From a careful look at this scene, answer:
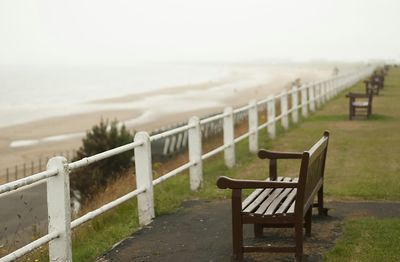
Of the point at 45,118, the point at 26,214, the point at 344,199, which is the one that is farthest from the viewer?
the point at 45,118

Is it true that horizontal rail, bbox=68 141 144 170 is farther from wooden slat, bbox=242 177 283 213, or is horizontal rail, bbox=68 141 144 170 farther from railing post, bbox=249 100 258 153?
railing post, bbox=249 100 258 153

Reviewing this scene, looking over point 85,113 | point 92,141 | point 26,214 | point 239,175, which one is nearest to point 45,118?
point 85,113

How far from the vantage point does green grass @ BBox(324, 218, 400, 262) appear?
20.3 ft

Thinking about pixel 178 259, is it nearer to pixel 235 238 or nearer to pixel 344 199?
pixel 235 238

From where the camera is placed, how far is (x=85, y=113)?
5391 centimetres

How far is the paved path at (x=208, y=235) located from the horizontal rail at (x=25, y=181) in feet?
4.46

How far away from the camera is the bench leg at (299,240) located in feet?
19.3

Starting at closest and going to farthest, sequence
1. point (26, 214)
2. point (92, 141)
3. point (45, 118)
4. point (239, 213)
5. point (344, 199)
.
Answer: point (239, 213), point (344, 199), point (26, 214), point (92, 141), point (45, 118)

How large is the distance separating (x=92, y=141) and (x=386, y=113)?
406 inches

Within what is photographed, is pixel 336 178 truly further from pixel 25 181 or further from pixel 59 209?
pixel 25 181

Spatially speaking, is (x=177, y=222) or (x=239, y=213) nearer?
(x=239, y=213)

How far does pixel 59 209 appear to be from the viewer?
5.79 metres

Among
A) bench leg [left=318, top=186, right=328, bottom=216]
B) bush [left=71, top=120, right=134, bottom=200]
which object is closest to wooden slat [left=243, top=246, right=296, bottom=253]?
bench leg [left=318, top=186, right=328, bottom=216]

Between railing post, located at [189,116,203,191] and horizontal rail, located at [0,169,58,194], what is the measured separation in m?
4.37
